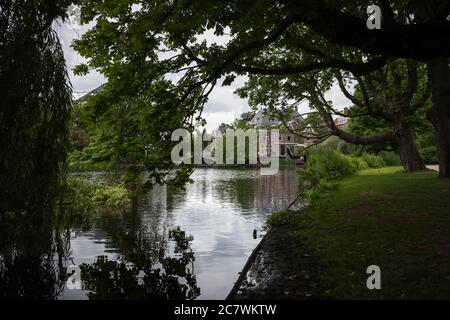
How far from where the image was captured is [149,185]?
9.03 metres

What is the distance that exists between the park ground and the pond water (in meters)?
1.19

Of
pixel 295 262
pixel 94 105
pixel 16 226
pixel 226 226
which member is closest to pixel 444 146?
pixel 226 226

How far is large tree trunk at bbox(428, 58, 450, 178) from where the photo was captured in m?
15.9

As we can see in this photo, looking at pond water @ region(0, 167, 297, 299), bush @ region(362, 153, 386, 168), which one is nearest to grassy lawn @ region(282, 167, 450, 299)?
pond water @ region(0, 167, 297, 299)

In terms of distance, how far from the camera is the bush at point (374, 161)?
115 ft

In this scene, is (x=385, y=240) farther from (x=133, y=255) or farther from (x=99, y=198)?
(x=99, y=198)

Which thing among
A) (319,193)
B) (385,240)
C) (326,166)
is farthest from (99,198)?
(326,166)

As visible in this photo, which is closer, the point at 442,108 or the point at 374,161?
the point at 442,108

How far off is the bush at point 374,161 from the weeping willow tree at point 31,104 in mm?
32092

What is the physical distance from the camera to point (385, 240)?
8625 mm

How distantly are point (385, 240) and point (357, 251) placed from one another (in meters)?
1.04

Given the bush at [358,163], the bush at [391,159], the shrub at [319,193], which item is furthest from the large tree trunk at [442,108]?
the bush at [391,159]
